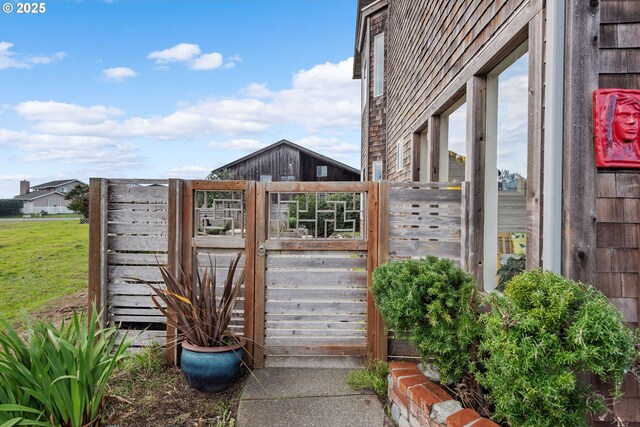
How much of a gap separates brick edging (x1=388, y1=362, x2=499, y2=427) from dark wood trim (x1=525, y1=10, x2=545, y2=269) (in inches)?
37.9

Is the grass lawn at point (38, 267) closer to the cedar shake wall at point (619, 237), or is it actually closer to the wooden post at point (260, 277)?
the wooden post at point (260, 277)

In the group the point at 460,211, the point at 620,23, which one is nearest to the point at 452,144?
the point at 460,211

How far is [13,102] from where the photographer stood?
10.1 meters

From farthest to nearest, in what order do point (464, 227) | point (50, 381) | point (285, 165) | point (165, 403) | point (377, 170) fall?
point (285, 165) < point (377, 170) < point (464, 227) < point (165, 403) < point (50, 381)

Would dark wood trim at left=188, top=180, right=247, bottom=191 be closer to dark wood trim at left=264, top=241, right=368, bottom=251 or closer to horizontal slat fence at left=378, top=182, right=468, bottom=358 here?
dark wood trim at left=264, top=241, right=368, bottom=251

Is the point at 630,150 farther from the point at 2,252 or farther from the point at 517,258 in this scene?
the point at 2,252

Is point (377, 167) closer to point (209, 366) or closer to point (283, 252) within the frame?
point (283, 252)

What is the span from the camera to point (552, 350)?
1.61 m

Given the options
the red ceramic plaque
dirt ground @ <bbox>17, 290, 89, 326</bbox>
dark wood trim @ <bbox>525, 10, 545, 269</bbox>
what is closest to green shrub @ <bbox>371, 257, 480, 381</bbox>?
dark wood trim @ <bbox>525, 10, 545, 269</bbox>

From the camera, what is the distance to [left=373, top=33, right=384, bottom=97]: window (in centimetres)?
987

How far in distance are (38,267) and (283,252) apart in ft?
30.2

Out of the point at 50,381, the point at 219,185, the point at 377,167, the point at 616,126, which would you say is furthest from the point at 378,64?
the point at 50,381

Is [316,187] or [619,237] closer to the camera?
[619,237]

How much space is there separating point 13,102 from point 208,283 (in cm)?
1081
